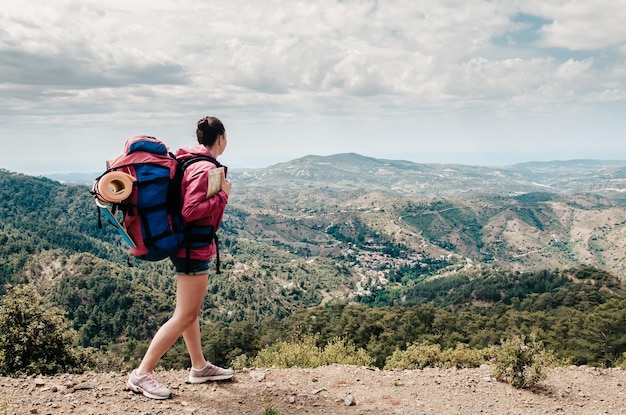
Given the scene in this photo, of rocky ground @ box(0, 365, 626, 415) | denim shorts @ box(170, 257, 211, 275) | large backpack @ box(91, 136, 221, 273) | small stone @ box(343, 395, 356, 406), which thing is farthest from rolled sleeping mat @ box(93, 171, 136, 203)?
small stone @ box(343, 395, 356, 406)

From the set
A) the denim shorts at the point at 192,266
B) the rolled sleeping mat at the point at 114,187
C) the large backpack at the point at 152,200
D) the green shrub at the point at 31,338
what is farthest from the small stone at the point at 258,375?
the green shrub at the point at 31,338

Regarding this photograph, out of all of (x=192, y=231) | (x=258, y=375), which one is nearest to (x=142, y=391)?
(x=258, y=375)

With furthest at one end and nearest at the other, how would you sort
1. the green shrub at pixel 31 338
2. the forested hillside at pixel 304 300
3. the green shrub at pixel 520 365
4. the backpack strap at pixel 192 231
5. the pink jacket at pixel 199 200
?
1. the forested hillside at pixel 304 300
2. the green shrub at pixel 31 338
3. the green shrub at pixel 520 365
4. the backpack strap at pixel 192 231
5. the pink jacket at pixel 199 200

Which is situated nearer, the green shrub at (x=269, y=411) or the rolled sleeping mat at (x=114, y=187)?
the rolled sleeping mat at (x=114, y=187)

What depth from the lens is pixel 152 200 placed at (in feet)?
14.6

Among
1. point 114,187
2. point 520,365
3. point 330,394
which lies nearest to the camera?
point 114,187

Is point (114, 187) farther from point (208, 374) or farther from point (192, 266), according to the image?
point (208, 374)

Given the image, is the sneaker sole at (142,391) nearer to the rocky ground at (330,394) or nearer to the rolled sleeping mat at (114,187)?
the rocky ground at (330,394)

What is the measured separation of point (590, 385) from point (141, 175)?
8609mm

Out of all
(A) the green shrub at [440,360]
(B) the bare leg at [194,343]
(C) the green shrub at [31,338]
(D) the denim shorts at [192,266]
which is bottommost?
(A) the green shrub at [440,360]

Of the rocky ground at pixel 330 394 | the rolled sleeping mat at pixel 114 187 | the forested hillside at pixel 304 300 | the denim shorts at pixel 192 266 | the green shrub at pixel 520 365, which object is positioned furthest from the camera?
the forested hillside at pixel 304 300

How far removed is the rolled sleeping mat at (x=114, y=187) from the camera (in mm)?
4156

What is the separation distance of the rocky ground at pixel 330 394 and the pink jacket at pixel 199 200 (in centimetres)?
216

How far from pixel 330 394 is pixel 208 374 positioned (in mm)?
1906
